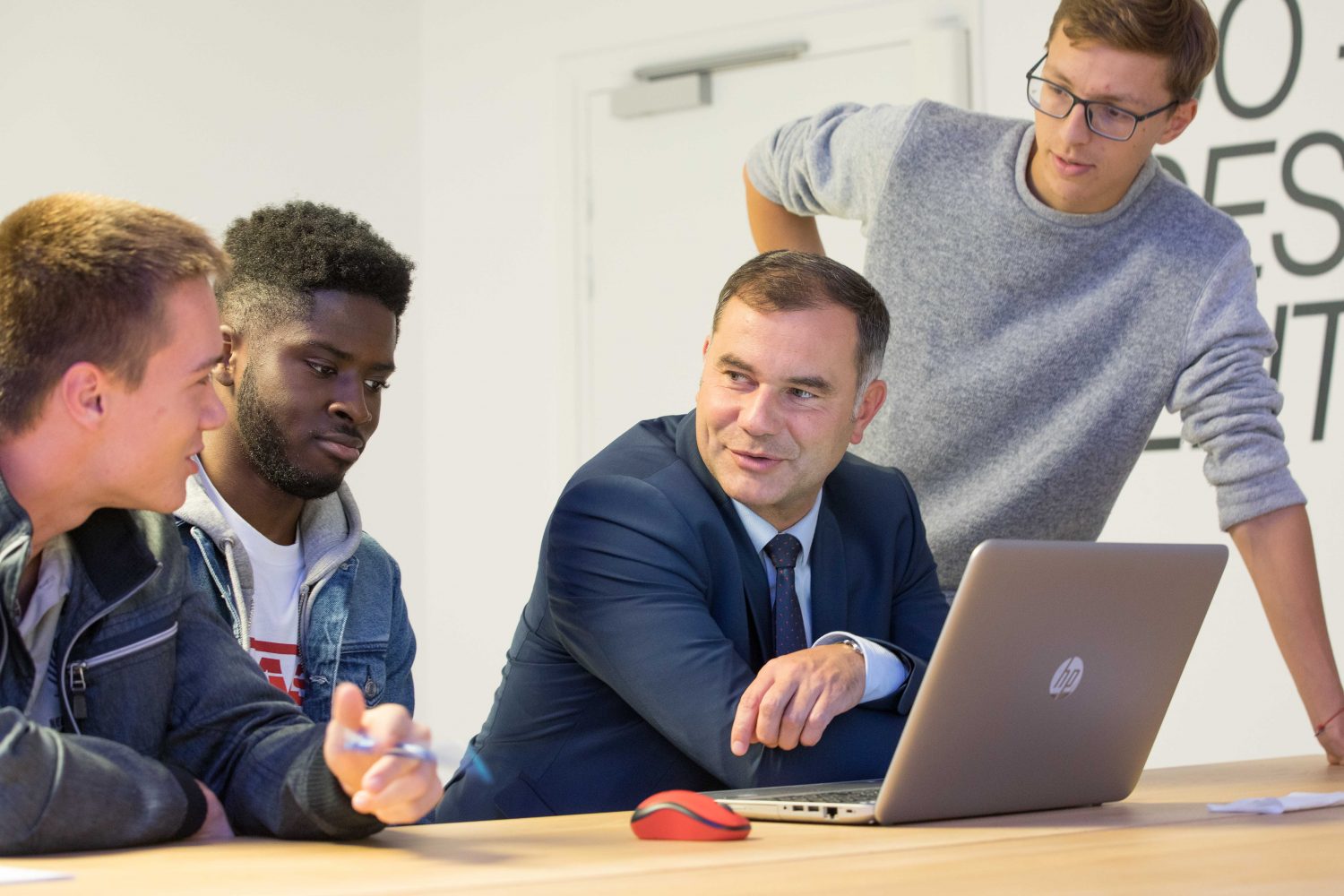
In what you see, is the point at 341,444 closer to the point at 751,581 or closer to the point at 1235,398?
the point at 751,581

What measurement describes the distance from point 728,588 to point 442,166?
3.36 m

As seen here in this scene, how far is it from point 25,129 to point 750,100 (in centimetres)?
182

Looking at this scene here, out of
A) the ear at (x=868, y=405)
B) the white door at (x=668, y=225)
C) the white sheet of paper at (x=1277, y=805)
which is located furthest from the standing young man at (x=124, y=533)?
the white door at (x=668, y=225)

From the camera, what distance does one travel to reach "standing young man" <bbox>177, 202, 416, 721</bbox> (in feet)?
6.37

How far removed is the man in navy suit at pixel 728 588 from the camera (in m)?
1.59

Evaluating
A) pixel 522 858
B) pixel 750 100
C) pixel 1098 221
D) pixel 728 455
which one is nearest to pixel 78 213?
pixel 522 858

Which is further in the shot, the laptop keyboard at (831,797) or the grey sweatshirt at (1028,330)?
the grey sweatshirt at (1028,330)

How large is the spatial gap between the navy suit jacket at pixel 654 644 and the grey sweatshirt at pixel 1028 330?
35 centimetres

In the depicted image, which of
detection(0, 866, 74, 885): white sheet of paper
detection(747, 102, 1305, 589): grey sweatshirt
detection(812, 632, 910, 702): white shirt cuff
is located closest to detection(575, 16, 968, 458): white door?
detection(747, 102, 1305, 589): grey sweatshirt

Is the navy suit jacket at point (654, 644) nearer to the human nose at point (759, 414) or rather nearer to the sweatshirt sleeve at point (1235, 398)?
the human nose at point (759, 414)

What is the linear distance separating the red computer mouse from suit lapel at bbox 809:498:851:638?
684mm

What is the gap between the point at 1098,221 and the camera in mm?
2188

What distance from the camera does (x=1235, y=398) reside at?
6.92ft

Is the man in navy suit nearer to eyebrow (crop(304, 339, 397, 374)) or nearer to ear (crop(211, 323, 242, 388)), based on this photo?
eyebrow (crop(304, 339, 397, 374))
